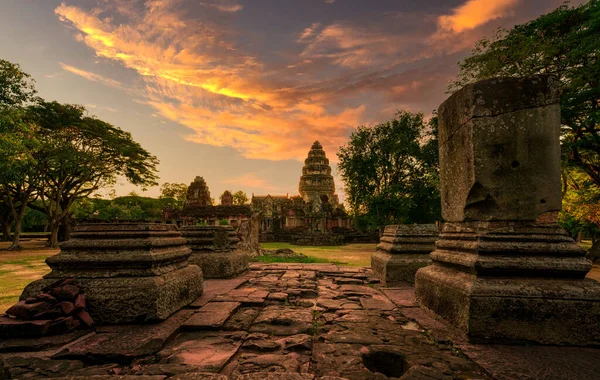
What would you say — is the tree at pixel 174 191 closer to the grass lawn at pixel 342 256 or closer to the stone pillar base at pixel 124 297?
the grass lawn at pixel 342 256

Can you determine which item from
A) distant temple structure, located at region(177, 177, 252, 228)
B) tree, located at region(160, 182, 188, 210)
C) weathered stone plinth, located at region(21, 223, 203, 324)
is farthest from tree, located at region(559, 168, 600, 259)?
tree, located at region(160, 182, 188, 210)

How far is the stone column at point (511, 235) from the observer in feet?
7.87

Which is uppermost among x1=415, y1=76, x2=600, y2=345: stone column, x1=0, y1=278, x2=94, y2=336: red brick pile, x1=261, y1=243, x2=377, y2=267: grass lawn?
x1=415, y1=76, x2=600, y2=345: stone column

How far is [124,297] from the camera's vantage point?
2.80m

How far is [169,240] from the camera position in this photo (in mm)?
3578

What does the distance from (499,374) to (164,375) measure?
2.02 meters

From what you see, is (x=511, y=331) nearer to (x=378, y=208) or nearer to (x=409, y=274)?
(x=409, y=274)

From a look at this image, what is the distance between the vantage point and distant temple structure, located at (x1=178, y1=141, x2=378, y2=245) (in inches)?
1001

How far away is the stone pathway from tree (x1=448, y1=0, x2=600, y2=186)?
391 inches

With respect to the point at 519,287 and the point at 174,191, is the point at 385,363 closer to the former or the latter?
the point at 519,287

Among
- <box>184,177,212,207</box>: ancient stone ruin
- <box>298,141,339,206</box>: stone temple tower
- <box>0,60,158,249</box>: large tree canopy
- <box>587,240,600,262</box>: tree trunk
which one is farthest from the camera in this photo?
<box>298,141,339,206</box>: stone temple tower

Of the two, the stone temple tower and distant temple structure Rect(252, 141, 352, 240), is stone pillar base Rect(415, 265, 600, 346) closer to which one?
distant temple structure Rect(252, 141, 352, 240)

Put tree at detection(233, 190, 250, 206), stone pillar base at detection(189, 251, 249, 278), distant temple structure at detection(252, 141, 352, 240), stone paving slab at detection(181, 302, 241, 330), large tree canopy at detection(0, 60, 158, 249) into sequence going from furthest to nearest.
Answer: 1. tree at detection(233, 190, 250, 206)
2. distant temple structure at detection(252, 141, 352, 240)
3. large tree canopy at detection(0, 60, 158, 249)
4. stone pillar base at detection(189, 251, 249, 278)
5. stone paving slab at detection(181, 302, 241, 330)

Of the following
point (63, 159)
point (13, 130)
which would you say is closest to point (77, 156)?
point (63, 159)
